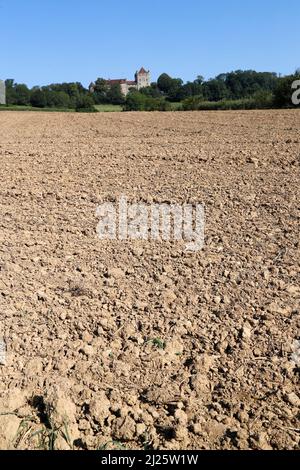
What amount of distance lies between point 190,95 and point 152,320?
38.9 m

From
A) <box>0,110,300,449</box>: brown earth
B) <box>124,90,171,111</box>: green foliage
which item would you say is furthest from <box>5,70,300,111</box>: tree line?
<box>0,110,300,449</box>: brown earth

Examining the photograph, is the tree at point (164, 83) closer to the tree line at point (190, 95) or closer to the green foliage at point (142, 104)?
the tree line at point (190, 95)

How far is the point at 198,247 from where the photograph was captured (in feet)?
13.0

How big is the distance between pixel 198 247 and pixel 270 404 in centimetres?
179

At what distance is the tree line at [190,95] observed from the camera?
26.4m

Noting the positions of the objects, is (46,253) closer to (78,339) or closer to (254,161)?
(78,339)

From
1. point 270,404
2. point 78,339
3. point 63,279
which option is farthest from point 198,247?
point 270,404

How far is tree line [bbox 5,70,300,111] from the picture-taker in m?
26.4

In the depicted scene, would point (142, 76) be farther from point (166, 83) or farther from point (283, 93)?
point (283, 93)

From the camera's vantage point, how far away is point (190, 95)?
3966cm

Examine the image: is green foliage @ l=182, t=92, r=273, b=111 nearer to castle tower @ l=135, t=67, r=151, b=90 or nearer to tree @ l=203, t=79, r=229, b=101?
tree @ l=203, t=79, r=229, b=101

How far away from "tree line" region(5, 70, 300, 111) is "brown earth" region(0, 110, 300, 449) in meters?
20.4

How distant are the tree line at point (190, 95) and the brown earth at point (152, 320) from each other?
67.0ft
